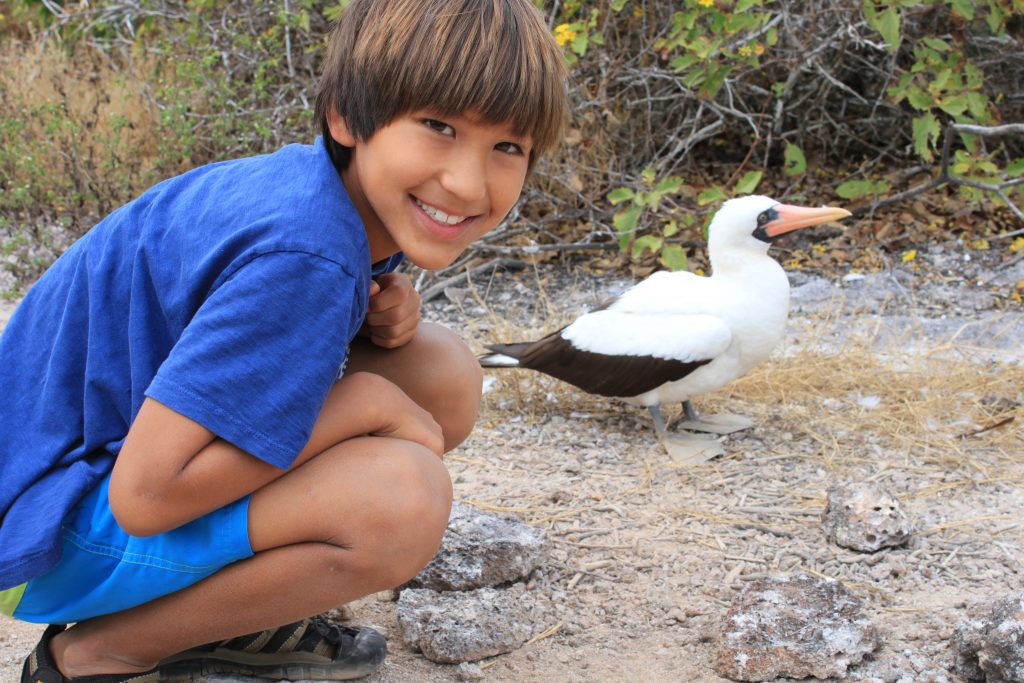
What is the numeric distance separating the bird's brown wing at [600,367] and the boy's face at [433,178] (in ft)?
5.32

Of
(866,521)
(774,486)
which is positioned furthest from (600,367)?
(866,521)

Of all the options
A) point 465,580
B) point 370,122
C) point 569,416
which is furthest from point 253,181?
point 569,416

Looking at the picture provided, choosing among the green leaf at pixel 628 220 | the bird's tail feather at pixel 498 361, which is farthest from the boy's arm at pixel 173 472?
the green leaf at pixel 628 220

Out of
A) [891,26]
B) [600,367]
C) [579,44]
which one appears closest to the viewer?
[600,367]

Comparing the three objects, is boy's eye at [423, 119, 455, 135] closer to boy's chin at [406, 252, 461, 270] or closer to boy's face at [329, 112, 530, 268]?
boy's face at [329, 112, 530, 268]

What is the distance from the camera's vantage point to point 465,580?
2.29 metres

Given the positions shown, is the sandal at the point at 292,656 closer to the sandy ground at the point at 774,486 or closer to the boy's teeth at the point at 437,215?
the sandy ground at the point at 774,486

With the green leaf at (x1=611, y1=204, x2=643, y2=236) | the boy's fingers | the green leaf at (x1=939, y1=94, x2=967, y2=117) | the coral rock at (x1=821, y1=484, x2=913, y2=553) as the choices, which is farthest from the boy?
the green leaf at (x1=939, y1=94, x2=967, y2=117)

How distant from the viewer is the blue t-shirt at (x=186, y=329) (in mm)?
1456

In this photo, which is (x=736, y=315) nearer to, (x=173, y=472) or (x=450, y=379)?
(x=450, y=379)

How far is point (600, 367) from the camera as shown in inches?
133

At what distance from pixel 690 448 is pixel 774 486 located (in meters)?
0.34

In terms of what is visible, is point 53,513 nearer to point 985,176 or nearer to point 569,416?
point 569,416

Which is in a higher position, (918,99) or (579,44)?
(579,44)
